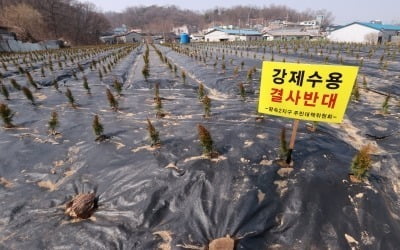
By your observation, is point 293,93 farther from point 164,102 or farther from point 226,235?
point 164,102

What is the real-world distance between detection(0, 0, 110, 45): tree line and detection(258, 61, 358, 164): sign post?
164 ft

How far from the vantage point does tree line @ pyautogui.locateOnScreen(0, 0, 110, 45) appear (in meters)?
41.8

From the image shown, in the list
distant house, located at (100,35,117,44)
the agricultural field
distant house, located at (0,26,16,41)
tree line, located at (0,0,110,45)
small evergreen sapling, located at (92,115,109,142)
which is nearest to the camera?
the agricultural field

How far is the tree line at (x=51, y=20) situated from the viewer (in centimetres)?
4178

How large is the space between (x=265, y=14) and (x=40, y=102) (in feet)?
530

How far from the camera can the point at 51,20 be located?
5500cm

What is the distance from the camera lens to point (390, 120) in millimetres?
5945

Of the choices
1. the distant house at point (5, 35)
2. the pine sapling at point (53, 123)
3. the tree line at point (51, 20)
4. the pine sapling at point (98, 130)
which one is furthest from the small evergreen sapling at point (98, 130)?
the tree line at point (51, 20)

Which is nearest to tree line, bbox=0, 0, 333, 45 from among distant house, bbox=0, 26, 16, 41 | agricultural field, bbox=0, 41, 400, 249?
distant house, bbox=0, 26, 16, 41

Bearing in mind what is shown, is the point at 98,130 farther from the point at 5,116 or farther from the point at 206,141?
the point at 5,116

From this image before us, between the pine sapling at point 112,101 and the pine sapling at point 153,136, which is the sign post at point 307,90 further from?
the pine sapling at point 112,101

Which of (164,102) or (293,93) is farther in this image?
(164,102)

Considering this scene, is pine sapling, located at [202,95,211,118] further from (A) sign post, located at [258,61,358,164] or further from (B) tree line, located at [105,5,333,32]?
(B) tree line, located at [105,5,333,32]

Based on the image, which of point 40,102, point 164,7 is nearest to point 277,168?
point 40,102
